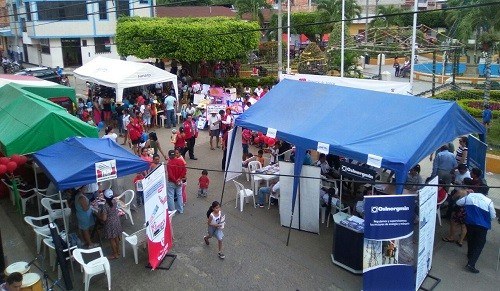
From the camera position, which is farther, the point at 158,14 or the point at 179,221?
the point at 158,14

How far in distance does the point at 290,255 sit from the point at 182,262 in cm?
209

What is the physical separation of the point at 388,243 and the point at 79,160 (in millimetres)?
5756

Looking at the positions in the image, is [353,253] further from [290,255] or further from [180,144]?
[180,144]

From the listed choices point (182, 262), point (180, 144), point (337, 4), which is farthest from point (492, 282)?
point (337, 4)

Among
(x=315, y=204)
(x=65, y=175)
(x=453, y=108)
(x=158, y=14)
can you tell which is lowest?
(x=315, y=204)

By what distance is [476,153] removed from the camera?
35.9 ft

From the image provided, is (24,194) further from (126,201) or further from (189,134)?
(189,134)

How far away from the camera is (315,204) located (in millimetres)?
9484

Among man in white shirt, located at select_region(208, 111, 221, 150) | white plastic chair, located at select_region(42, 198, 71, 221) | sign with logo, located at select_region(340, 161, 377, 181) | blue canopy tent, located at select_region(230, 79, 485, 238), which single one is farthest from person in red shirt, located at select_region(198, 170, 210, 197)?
man in white shirt, located at select_region(208, 111, 221, 150)

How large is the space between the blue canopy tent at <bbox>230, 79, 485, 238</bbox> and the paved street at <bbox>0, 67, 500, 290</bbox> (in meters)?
1.11

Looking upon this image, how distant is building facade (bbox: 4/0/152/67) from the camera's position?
128ft

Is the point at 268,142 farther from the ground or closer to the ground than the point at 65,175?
closer to the ground

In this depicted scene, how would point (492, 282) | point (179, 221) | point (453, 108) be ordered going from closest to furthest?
point (492, 282)
point (453, 108)
point (179, 221)

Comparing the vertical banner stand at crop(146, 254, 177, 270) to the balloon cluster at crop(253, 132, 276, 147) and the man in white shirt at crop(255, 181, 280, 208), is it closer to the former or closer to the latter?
the man in white shirt at crop(255, 181, 280, 208)
